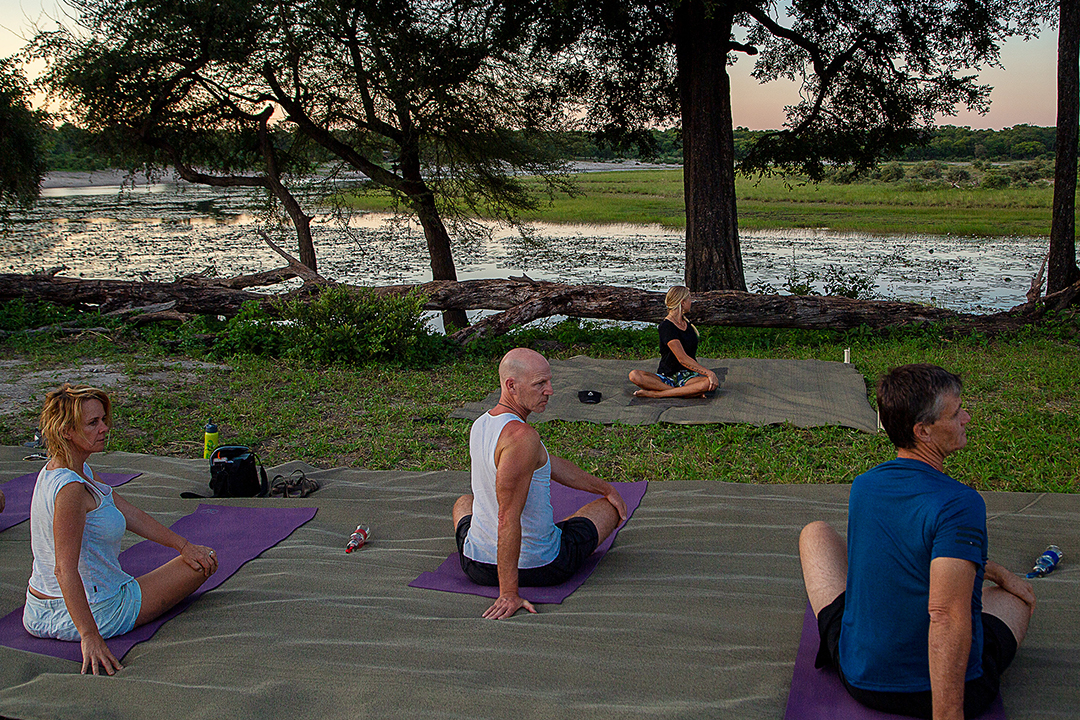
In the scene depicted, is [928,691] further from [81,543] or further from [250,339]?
[250,339]

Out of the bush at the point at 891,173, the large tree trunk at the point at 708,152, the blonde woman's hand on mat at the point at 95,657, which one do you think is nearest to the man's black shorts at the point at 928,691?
the blonde woman's hand on mat at the point at 95,657

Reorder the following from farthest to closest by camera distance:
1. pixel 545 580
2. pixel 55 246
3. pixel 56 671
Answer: pixel 55 246
pixel 545 580
pixel 56 671

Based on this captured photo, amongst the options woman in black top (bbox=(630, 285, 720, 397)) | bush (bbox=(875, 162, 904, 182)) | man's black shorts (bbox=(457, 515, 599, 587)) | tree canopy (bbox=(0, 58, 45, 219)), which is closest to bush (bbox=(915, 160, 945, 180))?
bush (bbox=(875, 162, 904, 182))

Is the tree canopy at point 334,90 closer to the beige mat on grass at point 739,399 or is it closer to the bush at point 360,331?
the bush at point 360,331

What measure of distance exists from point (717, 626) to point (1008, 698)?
3.27 feet

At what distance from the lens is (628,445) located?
6.37 m

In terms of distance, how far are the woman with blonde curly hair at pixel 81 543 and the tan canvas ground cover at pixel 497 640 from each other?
0.14 metres

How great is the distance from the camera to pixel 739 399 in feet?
24.2

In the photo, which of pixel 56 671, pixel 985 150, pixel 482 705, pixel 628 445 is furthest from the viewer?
pixel 985 150

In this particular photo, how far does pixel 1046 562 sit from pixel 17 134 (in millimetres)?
14891

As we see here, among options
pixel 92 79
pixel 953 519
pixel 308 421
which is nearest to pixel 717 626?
pixel 953 519

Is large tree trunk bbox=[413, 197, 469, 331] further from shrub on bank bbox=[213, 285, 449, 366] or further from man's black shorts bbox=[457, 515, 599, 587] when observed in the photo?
man's black shorts bbox=[457, 515, 599, 587]

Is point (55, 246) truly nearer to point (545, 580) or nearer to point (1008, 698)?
point (545, 580)

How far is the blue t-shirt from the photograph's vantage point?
7.48 feet
